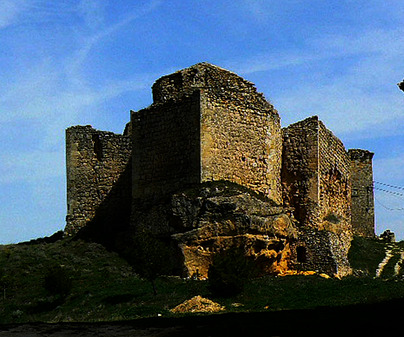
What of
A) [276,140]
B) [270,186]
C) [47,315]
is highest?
[276,140]

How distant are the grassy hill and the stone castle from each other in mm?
1758

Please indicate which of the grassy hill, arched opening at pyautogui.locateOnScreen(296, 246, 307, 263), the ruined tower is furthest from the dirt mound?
arched opening at pyautogui.locateOnScreen(296, 246, 307, 263)

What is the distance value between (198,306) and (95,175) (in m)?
15.5

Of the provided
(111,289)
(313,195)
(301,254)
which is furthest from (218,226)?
(313,195)

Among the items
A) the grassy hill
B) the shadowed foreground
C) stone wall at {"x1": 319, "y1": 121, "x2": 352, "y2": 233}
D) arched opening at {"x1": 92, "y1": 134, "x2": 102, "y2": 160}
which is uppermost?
arched opening at {"x1": 92, "y1": 134, "x2": 102, "y2": 160}

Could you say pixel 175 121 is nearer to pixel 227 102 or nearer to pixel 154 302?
pixel 227 102

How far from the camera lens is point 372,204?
46688mm

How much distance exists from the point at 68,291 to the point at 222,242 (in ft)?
18.2

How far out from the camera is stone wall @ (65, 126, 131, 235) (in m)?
33.5

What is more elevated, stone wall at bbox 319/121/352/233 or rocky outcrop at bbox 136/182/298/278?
stone wall at bbox 319/121/352/233

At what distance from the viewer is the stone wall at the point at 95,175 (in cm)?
3347

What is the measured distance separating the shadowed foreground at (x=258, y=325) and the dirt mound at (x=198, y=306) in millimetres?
2008

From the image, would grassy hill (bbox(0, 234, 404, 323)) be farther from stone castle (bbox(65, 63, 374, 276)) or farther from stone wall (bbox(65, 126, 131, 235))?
stone wall (bbox(65, 126, 131, 235))

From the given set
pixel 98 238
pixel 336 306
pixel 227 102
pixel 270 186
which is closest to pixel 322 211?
pixel 270 186
